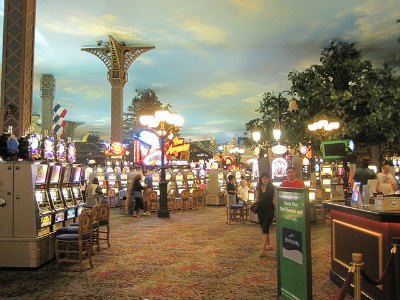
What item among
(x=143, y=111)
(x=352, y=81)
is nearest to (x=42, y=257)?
(x=352, y=81)

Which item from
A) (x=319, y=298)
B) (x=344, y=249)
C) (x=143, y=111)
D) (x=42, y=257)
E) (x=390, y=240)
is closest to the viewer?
(x=390, y=240)

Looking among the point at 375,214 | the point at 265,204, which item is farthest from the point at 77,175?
the point at 375,214

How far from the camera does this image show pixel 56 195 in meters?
8.16

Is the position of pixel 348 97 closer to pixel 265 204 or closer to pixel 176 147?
pixel 265 204

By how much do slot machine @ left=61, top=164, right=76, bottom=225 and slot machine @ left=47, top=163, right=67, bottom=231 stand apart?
175 mm

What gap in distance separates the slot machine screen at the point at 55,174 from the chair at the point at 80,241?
1.23 meters

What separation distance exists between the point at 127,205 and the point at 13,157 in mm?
8549

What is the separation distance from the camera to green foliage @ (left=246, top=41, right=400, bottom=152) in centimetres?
1471

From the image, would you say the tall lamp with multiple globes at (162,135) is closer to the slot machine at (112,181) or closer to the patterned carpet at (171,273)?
the patterned carpet at (171,273)

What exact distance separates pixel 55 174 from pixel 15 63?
330cm

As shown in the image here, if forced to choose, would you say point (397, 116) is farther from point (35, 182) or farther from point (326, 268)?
point (35, 182)

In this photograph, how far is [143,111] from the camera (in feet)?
98.5

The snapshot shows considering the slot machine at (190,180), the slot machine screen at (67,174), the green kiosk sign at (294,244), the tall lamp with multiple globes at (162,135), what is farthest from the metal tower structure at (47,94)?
the green kiosk sign at (294,244)

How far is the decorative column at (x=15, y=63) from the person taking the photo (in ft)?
31.7
